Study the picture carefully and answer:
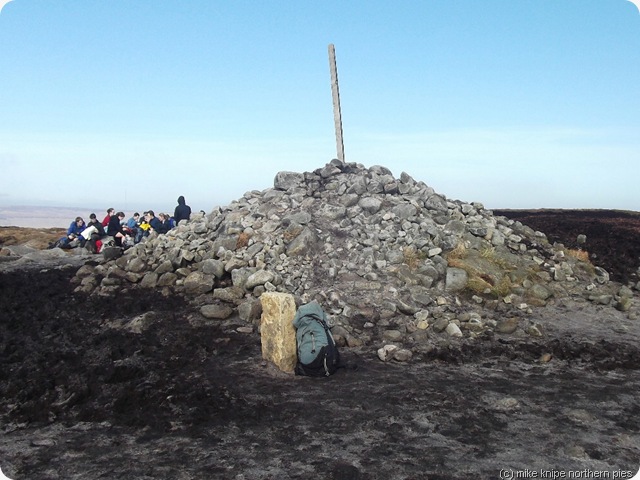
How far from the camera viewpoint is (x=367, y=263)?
41.5 feet

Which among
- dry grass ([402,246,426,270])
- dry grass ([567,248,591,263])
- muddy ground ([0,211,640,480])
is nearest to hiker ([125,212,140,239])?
muddy ground ([0,211,640,480])

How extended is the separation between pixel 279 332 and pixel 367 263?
467cm

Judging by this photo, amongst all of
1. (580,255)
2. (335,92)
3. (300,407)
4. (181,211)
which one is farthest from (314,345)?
(181,211)

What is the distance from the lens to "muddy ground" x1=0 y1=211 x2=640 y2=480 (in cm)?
546

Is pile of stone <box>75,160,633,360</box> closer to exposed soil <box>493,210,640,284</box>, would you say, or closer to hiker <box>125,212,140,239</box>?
exposed soil <box>493,210,640,284</box>

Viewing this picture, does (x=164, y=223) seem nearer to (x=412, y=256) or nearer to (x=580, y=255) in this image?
(x=412, y=256)

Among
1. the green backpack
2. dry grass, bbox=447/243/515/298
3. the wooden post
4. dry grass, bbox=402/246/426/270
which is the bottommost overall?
the green backpack

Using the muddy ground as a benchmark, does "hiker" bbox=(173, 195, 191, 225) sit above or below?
above

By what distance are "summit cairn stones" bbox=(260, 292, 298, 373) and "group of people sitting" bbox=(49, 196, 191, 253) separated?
12427 millimetres

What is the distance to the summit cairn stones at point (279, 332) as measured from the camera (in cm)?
843

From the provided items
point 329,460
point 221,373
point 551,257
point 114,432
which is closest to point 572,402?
point 329,460

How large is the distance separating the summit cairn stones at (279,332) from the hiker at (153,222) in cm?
1264

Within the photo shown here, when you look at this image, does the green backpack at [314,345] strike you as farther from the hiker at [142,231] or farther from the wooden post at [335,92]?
the hiker at [142,231]

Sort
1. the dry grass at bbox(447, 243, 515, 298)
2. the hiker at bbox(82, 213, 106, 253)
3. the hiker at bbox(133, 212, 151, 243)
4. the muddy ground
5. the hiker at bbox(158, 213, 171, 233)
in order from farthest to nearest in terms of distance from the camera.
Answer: the hiker at bbox(82, 213, 106, 253)
the hiker at bbox(133, 212, 151, 243)
the hiker at bbox(158, 213, 171, 233)
the dry grass at bbox(447, 243, 515, 298)
the muddy ground
